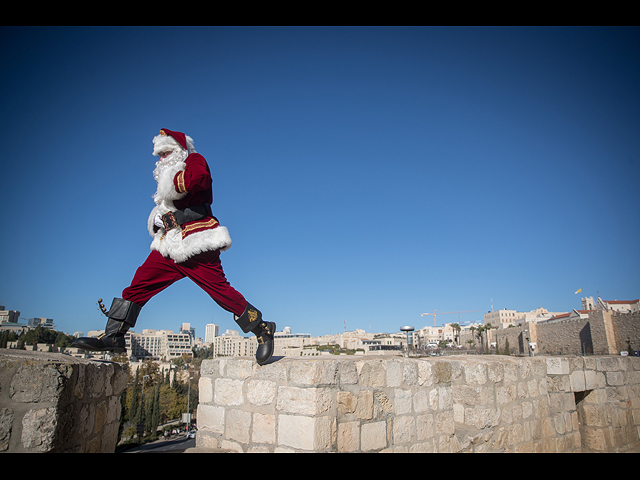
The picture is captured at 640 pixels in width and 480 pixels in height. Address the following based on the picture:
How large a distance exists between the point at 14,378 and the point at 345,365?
1928mm

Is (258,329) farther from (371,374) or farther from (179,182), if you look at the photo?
(179,182)

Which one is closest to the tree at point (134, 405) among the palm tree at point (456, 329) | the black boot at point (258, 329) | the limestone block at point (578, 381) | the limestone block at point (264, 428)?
the limestone block at point (264, 428)

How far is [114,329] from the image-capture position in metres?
2.78

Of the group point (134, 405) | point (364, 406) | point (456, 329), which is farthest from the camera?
point (456, 329)

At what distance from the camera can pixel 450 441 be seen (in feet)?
10.9

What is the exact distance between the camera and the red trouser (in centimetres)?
287

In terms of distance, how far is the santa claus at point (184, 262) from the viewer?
9.18 feet

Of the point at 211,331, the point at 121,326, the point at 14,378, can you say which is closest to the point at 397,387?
the point at 121,326

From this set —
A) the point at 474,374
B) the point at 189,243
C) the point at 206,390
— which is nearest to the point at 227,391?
the point at 206,390

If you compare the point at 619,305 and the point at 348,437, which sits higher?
the point at 619,305

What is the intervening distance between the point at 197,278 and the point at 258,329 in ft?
2.01

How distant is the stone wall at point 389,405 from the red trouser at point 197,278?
53cm

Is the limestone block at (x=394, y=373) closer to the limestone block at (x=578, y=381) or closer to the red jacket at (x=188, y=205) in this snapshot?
the red jacket at (x=188, y=205)
